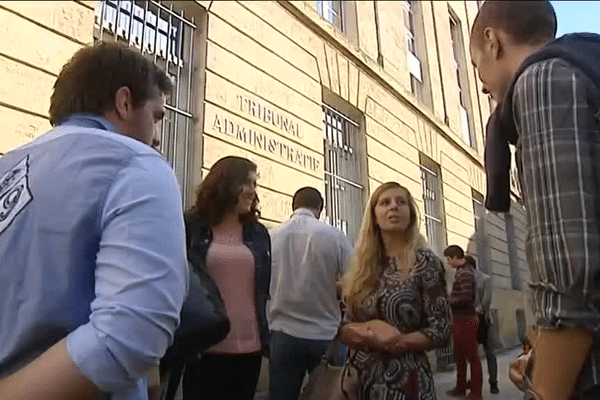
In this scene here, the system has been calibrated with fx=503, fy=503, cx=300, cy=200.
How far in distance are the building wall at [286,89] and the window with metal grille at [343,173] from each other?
→ 16 cm

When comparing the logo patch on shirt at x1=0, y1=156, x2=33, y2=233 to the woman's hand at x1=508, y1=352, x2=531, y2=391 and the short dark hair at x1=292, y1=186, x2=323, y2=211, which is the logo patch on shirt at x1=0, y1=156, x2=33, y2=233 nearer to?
the woman's hand at x1=508, y1=352, x2=531, y2=391

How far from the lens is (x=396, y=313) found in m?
2.16

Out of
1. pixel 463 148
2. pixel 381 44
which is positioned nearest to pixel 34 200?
pixel 381 44

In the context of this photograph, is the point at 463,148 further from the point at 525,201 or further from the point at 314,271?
the point at 525,201

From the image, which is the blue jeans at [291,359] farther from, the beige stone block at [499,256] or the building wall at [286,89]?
the beige stone block at [499,256]

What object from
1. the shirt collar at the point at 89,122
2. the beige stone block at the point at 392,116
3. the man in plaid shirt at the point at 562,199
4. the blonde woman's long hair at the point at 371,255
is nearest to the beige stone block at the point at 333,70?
the beige stone block at the point at 392,116

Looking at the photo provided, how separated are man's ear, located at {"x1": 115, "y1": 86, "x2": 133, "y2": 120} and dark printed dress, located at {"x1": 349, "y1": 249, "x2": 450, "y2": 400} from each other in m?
1.45

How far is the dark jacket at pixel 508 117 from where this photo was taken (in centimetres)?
90

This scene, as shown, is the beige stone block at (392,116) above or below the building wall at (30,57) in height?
above

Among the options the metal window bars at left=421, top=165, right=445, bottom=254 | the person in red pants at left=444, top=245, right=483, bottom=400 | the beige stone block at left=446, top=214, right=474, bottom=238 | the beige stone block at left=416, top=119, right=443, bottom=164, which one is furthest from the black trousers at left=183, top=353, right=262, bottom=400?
the beige stone block at left=446, top=214, right=474, bottom=238

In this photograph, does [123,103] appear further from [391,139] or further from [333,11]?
[391,139]

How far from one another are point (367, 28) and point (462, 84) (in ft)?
20.8

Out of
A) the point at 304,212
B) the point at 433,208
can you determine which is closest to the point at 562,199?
the point at 304,212

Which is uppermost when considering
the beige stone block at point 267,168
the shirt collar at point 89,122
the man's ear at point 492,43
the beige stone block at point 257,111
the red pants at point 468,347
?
the beige stone block at point 257,111
